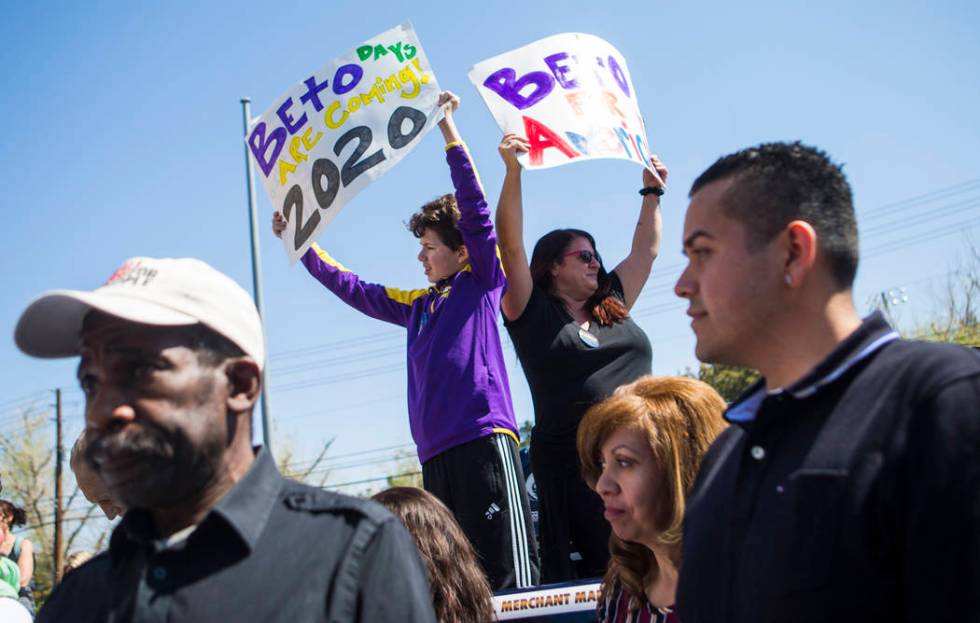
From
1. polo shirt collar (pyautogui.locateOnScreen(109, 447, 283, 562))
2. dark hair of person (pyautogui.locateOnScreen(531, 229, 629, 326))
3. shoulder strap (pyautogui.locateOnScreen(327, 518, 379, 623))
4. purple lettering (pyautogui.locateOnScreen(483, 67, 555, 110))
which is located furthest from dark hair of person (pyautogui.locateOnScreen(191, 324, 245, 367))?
purple lettering (pyautogui.locateOnScreen(483, 67, 555, 110))

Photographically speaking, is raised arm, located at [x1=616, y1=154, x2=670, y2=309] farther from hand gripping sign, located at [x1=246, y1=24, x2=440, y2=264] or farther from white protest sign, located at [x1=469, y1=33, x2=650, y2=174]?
hand gripping sign, located at [x1=246, y1=24, x2=440, y2=264]

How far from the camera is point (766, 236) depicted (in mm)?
2217

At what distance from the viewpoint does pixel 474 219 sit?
482cm

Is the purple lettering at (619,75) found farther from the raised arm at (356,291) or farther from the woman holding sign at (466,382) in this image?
the raised arm at (356,291)

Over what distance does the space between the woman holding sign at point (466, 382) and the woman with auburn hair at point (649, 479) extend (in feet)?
3.29

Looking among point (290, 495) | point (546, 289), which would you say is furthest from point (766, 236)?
point (546, 289)

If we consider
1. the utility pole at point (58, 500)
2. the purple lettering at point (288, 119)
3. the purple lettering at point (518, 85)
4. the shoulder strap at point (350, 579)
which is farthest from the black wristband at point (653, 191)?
the utility pole at point (58, 500)

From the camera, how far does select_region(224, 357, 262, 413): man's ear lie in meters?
2.07

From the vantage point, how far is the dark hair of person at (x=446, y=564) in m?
3.76

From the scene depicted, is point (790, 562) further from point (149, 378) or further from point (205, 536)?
point (149, 378)

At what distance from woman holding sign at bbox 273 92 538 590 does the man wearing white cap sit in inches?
103

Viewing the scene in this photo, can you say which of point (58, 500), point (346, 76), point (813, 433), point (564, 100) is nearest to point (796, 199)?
point (813, 433)

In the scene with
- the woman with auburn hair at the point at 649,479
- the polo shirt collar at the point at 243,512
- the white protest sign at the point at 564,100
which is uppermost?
the white protest sign at the point at 564,100

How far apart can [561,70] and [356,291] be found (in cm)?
166
